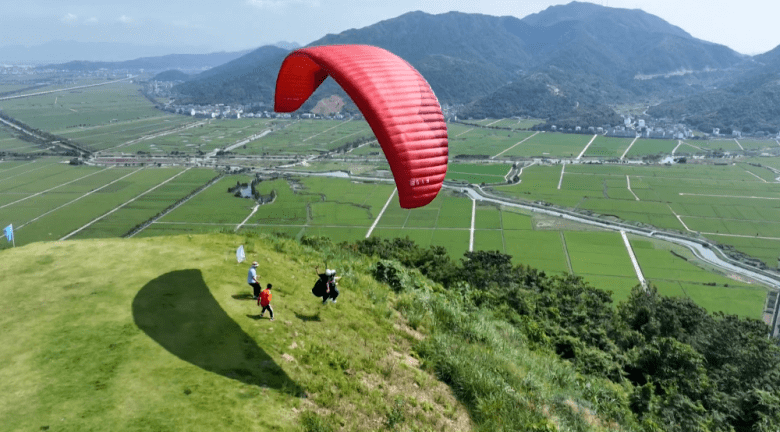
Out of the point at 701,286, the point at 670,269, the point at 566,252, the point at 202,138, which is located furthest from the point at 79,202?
the point at 701,286

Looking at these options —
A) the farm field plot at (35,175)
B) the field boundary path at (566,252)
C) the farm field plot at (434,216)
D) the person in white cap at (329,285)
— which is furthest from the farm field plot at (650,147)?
the farm field plot at (35,175)

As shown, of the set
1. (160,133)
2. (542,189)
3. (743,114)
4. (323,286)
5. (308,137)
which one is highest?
(743,114)

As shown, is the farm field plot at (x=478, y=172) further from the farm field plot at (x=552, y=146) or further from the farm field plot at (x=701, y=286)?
the farm field plot at (x=701, y=286)

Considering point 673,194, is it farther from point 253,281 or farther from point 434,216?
point 253,281

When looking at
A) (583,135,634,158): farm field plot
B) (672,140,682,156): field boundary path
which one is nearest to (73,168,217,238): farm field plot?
(583,135,634,158): farm field plot

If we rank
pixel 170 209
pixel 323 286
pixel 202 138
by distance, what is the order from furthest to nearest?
pixel 202 138
pixel 170 209
pixel 323 286

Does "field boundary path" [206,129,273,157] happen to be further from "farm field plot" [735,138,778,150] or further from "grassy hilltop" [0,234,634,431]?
"farm field plot" [735,138,778,150]
